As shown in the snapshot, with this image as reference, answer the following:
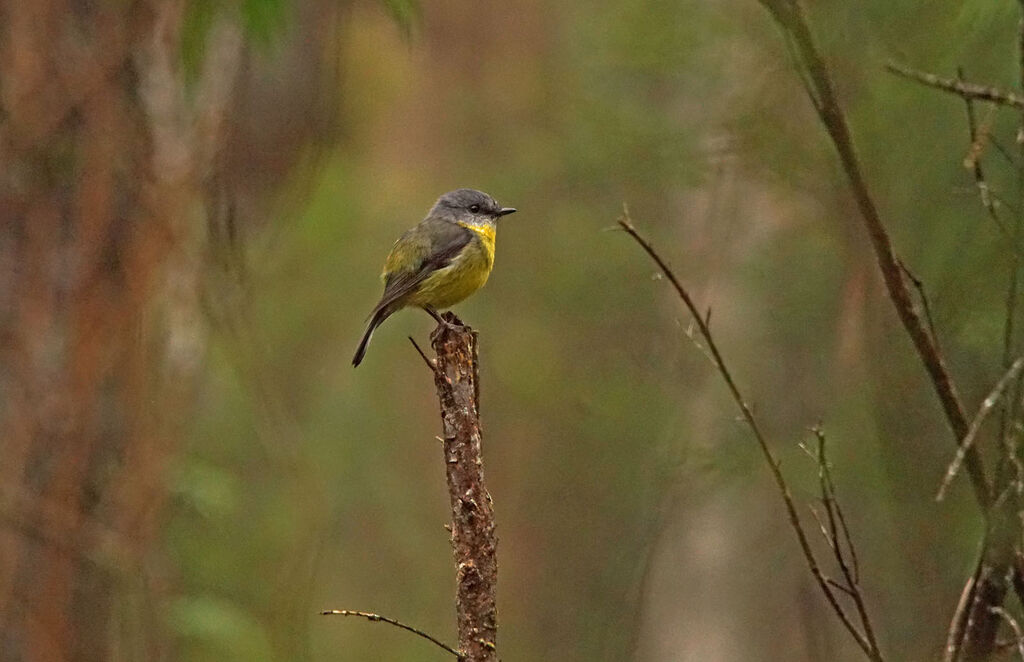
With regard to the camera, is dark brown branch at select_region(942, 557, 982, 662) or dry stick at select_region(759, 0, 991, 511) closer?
dark brown branch at select_region(942, 557, 982, 662)

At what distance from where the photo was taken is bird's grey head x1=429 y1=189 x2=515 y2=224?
4.95 meters

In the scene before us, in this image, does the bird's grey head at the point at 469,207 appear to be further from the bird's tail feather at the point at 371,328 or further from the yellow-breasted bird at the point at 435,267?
the bird's tail feather at the point at 371,328

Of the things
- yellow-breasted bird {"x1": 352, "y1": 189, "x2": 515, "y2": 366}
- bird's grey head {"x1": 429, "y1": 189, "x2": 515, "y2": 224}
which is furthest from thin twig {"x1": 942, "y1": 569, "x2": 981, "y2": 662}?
bird's grey head {"x1": 429, "y1": 189, "x2": 515, "y2": 224}

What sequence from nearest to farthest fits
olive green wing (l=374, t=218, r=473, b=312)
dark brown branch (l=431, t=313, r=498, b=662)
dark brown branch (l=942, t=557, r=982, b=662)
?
1. dark brown branch (l=942, t=557, r=982, b=662)
2. dark brown branch (l=431, t=313, r=498, b=662)
3. olive green wing (l=374, t=218, r=473, b=312)

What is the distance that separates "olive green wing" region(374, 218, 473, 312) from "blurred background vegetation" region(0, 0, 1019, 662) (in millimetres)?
466

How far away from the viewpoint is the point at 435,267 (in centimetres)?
457

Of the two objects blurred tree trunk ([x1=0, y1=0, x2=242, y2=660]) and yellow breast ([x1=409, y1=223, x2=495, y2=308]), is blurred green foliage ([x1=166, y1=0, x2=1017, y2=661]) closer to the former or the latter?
blurred tree trunk ([x1=0, y1=0, x2=242, y2=660])

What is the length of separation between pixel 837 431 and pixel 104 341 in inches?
131

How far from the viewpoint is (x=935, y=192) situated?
3998 millimetres

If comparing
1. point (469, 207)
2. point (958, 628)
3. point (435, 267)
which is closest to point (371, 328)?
point (435, 267)

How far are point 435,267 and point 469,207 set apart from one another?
51 cm

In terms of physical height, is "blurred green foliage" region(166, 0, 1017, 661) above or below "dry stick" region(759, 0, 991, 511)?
above

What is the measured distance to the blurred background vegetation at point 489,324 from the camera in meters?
3.75

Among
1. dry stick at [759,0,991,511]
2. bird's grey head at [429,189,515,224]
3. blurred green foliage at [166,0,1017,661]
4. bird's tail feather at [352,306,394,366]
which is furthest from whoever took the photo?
bird's grey head at [429,189,515,224]
